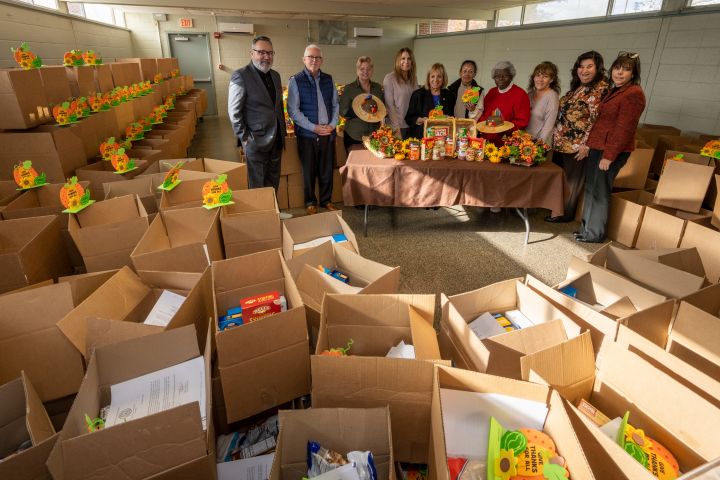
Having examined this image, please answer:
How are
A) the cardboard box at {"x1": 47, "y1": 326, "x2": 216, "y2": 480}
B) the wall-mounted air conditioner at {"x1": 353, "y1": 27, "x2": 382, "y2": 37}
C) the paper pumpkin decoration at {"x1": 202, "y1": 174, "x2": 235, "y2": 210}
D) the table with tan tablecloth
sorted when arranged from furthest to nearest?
1. the wall-mounted air conditioner at {"x1": 353, "y1": 27, "x2": 382, "y2": 37}
2. the table with tan tablecloth
3. the paper pumpkin decoration at {"x1": 202, "y1": 174, "x2": 235, "y2": 210}
4. the cardboard box at {"x1": 47, "y1": 326, "x2": 216, "y2": 480}

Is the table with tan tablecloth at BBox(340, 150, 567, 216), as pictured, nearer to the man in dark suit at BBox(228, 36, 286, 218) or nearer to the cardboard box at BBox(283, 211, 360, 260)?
the man in dark suit at BBox(228, 36, 286, 218)

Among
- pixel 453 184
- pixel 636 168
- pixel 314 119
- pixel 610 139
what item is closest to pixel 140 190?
pixel 314 119

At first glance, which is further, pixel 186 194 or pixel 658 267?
pixel 186 194

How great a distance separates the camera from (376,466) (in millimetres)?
1046

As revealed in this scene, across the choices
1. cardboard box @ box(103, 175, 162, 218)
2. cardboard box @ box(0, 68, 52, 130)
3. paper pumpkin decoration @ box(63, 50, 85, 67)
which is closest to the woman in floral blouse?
cardboard box @ box(103, 175, 162, 218)

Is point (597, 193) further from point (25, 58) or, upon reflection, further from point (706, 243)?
point (25, 58)

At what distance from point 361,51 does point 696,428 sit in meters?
11.4

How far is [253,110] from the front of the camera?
10.6 feet

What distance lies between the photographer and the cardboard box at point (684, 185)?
9.62 feet

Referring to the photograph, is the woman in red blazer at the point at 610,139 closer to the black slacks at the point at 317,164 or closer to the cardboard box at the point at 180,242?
the black slacks at the point at 317,164

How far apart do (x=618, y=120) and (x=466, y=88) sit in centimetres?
164

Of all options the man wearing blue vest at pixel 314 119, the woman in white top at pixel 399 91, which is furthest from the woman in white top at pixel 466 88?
the man wearing blue vest at pixel 314 119

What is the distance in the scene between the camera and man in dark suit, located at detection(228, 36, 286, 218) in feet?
10.2

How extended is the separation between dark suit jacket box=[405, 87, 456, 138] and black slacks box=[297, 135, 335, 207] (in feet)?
2.73
